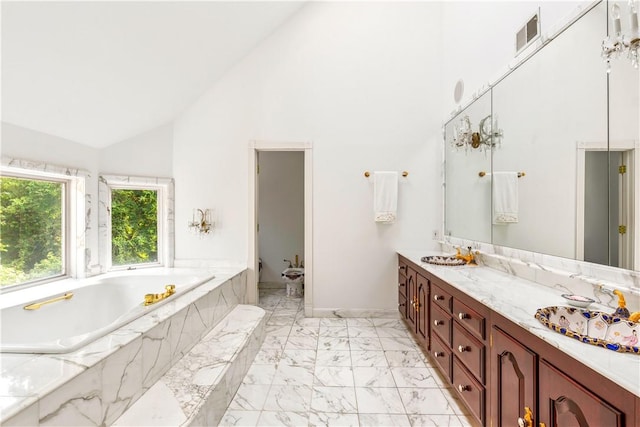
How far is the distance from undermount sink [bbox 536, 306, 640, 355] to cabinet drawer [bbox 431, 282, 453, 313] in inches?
25.9

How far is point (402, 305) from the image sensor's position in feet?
9.69

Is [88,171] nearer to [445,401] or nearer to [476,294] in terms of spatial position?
[476,294]

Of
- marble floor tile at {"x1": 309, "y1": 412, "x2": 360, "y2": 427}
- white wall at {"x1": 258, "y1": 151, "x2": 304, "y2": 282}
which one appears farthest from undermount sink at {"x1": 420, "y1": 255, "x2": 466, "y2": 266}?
white wall at {"x1": 258, "y1": 151, "x2": 304, "y2": 282}

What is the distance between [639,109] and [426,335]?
6.08ft

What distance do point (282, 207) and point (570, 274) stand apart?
379 cm

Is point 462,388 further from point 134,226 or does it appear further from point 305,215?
point 134,226

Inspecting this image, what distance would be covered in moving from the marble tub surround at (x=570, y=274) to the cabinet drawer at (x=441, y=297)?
48 centimetres

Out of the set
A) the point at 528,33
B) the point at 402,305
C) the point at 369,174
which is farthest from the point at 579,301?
the point at 369,174

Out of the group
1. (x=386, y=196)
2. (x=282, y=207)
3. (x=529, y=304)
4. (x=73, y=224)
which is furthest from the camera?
(x=282, y=207)

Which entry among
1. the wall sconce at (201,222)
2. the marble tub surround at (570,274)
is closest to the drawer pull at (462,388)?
the marble tub surround at (570,274)

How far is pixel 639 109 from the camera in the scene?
1.16 m

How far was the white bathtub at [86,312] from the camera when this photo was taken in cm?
138

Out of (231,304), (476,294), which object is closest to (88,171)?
(231,304)

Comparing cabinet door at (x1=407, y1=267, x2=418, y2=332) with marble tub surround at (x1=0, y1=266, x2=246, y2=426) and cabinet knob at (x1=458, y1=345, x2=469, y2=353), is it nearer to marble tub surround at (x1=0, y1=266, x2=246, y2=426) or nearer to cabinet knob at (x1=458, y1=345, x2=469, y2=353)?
cabinet knob at (x1=458, y1=345, x2=469, y2=353)
